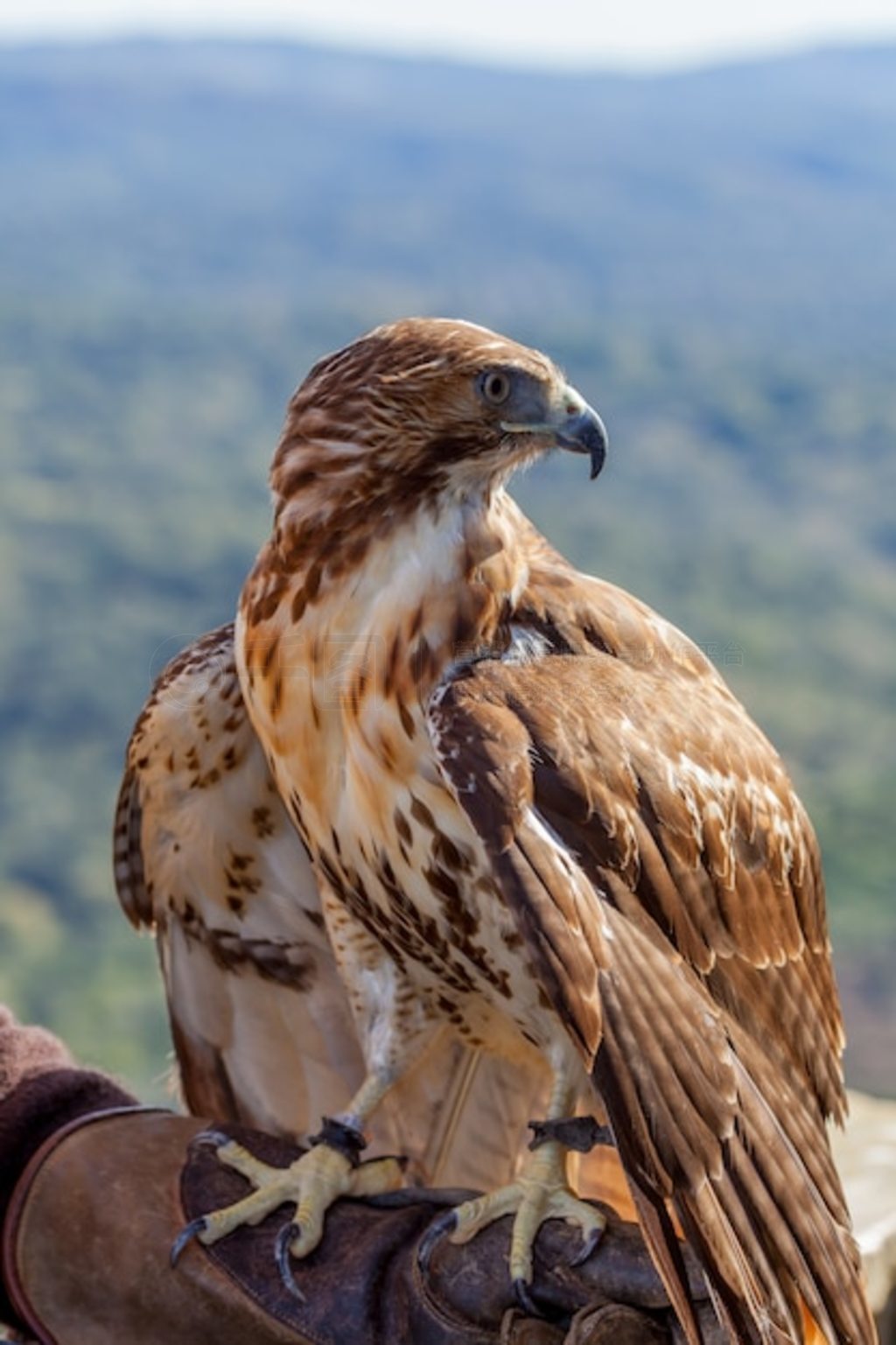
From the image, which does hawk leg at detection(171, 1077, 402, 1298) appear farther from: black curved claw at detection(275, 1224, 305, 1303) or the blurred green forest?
the blurred green forest

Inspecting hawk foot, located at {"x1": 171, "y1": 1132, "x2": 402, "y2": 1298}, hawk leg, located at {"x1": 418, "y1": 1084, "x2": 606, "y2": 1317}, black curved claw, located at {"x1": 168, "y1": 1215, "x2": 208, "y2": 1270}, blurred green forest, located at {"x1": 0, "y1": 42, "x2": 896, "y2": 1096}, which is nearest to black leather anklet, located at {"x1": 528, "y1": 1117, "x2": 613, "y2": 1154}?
hawk leg, located at {"x1": 418, "y1": 1084, "x2": 606, "y2": 1317}

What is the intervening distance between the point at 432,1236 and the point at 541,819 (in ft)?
3.39

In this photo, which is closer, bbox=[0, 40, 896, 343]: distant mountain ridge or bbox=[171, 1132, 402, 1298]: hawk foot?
bbox=[171, 1132, 402, 1298]: hawk foot

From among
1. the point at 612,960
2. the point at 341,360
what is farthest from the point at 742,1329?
the point at 341,360

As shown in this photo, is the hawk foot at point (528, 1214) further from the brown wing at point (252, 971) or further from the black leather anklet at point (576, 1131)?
the brown wing at point (252, 971)

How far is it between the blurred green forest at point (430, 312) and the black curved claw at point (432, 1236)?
1824 inches

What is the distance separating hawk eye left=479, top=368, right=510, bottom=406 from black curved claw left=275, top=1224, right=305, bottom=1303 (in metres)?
1.86

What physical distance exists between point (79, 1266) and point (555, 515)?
108163mm

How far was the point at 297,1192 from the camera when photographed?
4215 millimetres

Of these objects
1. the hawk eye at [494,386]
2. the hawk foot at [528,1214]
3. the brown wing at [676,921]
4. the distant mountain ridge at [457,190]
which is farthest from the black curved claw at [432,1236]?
the distant mountain ridge at [457,190]

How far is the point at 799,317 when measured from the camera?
152250 millimetres

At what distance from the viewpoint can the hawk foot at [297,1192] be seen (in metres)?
4.14

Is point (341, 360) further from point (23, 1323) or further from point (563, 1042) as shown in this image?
point (23, 1323)

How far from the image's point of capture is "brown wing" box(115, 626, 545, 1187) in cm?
461
